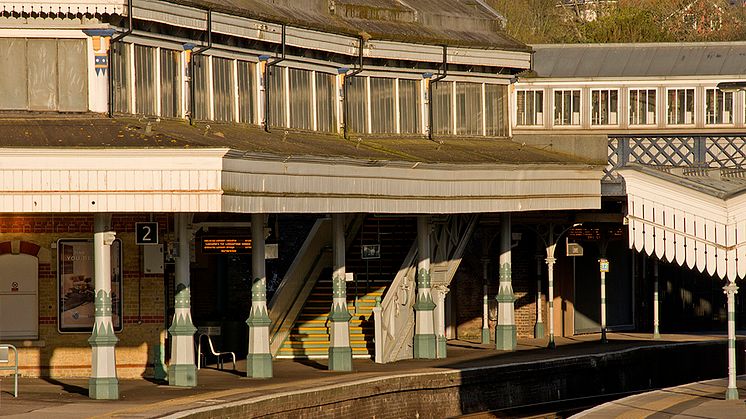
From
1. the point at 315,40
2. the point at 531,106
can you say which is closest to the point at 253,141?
the point at 315,40

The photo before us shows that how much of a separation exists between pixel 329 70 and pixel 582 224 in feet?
34.2

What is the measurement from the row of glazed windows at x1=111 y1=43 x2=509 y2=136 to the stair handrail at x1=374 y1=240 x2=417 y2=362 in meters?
3.35

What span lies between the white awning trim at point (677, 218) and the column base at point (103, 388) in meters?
7.72

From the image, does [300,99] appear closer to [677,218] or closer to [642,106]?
[677,218]

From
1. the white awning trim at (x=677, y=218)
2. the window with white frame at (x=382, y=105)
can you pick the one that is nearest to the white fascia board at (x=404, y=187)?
the window with white frame at (x=382, y=105)

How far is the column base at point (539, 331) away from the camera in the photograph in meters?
47.3

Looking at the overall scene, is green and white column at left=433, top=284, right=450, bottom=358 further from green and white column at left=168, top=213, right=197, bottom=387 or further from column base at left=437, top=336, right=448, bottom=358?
green and white column at left=168, top=213, right=197, bottom=387

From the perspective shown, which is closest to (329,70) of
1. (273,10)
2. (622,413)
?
(273,10)

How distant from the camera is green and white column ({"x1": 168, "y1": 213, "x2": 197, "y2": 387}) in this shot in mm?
28906

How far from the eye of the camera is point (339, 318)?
33406 mm

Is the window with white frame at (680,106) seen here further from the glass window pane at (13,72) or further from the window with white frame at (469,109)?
the glass window pane at (13,72)

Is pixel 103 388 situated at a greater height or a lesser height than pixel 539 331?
greater

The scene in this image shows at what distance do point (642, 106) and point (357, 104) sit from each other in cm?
1411

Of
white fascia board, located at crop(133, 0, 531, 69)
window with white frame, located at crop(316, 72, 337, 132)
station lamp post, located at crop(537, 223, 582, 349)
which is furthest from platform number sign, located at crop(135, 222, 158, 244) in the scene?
station lamp post, located at crop(537, 223, 582, 349)
